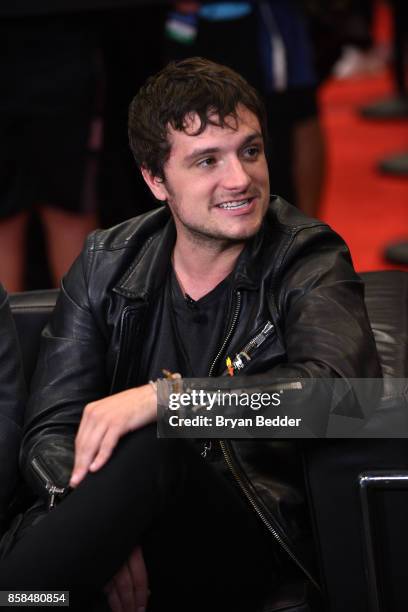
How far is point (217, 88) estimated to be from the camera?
6.91ft

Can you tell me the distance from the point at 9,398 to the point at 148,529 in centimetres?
46

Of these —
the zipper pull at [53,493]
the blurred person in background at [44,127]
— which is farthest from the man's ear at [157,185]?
the blurred person in background at [44,127]

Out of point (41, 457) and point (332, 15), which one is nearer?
point (41, 457)

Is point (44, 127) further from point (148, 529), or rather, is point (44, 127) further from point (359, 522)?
point (359, 522)

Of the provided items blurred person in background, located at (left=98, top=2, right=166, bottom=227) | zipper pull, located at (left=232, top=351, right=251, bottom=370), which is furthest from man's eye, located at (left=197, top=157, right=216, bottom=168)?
blurred person in background, located at (left=98, top=2, right=166, bottom=227)

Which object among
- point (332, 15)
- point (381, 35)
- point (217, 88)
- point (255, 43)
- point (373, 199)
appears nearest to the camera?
point (217, 88)

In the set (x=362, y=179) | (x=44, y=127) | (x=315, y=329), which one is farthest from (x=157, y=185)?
(x=362, y=179)

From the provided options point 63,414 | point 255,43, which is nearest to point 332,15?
point 255,43

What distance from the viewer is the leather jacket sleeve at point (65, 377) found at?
2123 millimetres

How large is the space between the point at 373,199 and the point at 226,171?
302cm

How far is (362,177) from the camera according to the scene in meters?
5.40

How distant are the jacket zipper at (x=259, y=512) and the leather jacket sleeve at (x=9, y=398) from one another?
44cm

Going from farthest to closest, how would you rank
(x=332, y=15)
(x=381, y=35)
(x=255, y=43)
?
(x=381, y=35) < (x=332, y=15) < (x=255, y=43)

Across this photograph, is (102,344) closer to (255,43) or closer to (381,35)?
(255,43)
